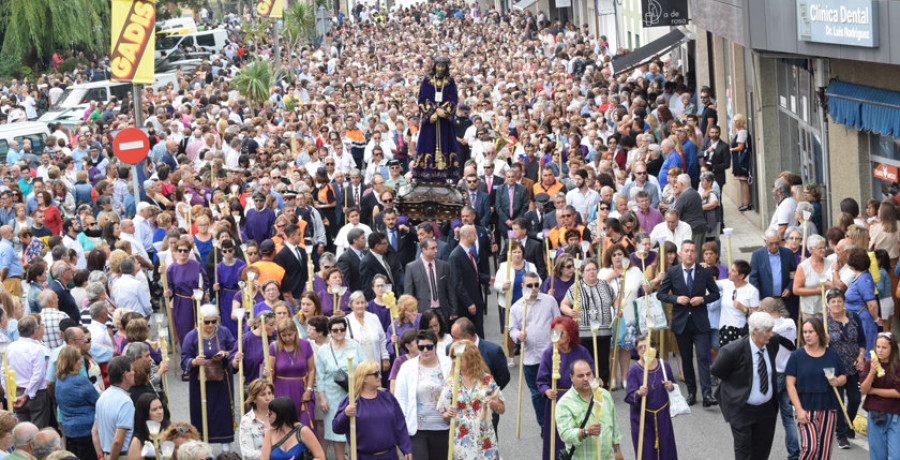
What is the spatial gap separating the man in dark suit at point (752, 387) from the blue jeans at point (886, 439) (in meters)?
0.76

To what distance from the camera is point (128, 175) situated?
20359 mm

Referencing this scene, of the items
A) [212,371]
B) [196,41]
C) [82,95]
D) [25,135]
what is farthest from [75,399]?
[196,41]

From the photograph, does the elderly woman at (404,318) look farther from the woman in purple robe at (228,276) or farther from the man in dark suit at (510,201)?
the man in dark suit at (510,201)

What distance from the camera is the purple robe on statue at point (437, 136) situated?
1648 cm

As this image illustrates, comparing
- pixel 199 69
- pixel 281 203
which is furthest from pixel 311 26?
pixel 281 203

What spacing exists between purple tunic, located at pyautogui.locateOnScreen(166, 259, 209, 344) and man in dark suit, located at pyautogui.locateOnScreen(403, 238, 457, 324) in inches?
100

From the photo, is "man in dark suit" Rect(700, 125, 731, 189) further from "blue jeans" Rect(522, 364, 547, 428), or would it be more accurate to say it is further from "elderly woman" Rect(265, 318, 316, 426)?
"elderly woman" Rect(265, 318, 316, 426)

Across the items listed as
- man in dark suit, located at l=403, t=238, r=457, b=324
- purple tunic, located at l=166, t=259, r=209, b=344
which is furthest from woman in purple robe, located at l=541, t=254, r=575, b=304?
purple tunic, located at l=166, t=259, r=209, b=344

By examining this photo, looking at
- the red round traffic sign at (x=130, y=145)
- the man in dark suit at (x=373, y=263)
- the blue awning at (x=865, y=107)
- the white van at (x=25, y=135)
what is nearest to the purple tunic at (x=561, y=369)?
the man in dark suit at (x=373, y=263)

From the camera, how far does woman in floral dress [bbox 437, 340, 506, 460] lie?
31.6 feet

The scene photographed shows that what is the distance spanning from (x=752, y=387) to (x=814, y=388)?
0.46 m

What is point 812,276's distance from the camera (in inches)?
502

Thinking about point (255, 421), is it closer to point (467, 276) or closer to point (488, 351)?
point (488, 351)

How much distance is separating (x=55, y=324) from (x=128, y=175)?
8.23 m
